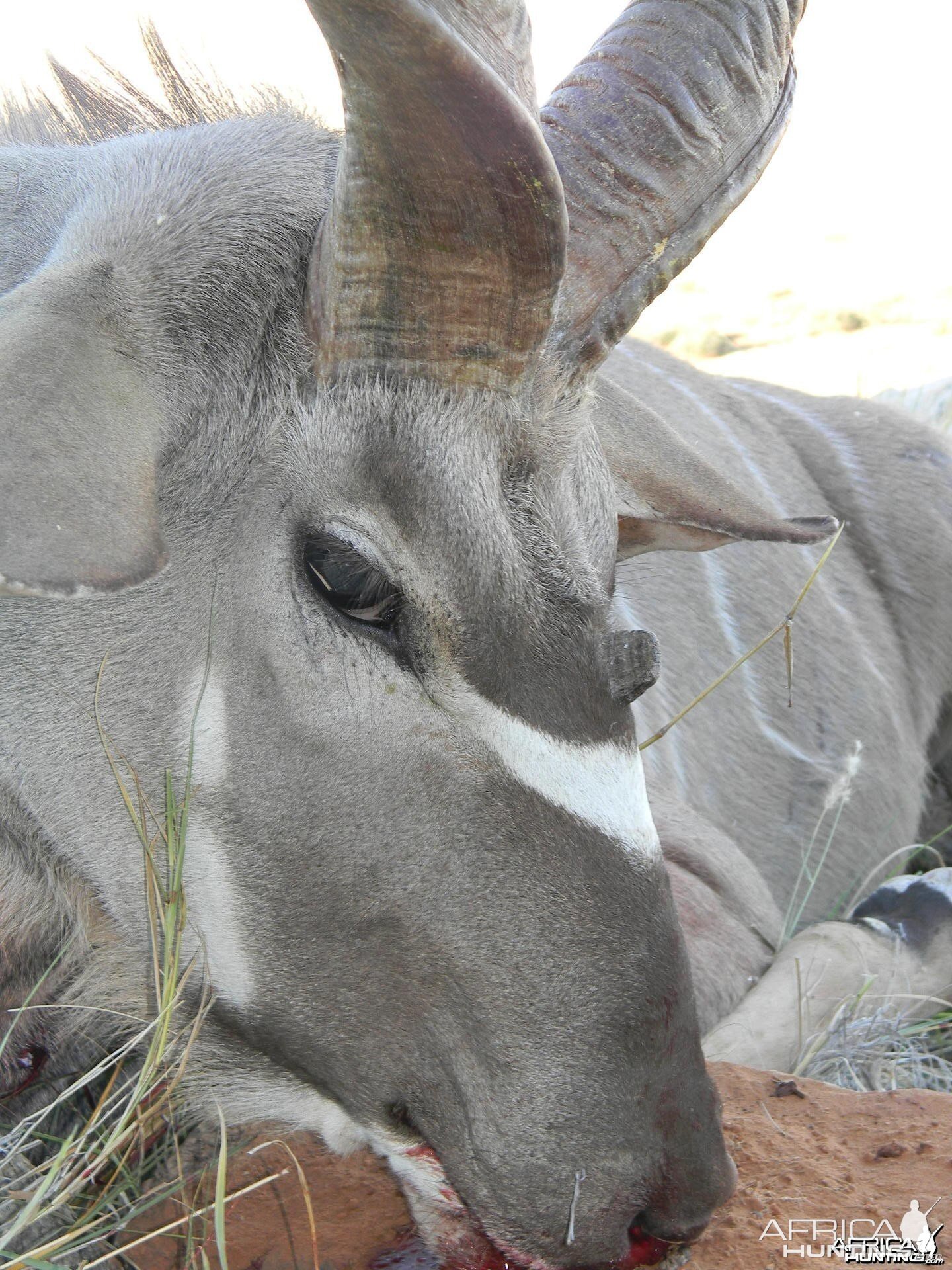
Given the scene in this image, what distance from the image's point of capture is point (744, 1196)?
2.29 metres

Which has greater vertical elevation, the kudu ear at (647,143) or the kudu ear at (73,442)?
the kudu ear at (647,143)

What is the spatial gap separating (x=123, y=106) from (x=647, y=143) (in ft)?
4.25

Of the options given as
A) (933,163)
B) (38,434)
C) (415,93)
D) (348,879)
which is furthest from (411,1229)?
(933,163)

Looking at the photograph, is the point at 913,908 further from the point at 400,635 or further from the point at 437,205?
the point at 437,205

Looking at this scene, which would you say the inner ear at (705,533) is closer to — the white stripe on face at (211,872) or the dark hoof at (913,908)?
the white stripe on face at (211,872)

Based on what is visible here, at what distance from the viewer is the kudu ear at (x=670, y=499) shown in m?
2.66

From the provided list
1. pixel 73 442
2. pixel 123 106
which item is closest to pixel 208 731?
pixel 73 442

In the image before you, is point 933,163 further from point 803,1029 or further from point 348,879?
point 348,879

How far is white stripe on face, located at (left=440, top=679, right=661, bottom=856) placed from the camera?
6.61 feet

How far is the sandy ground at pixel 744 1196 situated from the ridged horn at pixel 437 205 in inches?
52.6

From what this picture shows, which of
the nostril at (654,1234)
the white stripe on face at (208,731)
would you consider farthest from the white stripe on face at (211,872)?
the nostril at (654,1234)

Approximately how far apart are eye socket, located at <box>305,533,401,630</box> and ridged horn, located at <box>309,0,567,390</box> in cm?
28

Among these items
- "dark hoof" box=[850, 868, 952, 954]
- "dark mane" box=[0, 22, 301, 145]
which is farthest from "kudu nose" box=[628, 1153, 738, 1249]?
"dark mane" box=[0, 22, 301, 145]

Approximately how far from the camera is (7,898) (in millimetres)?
2312
